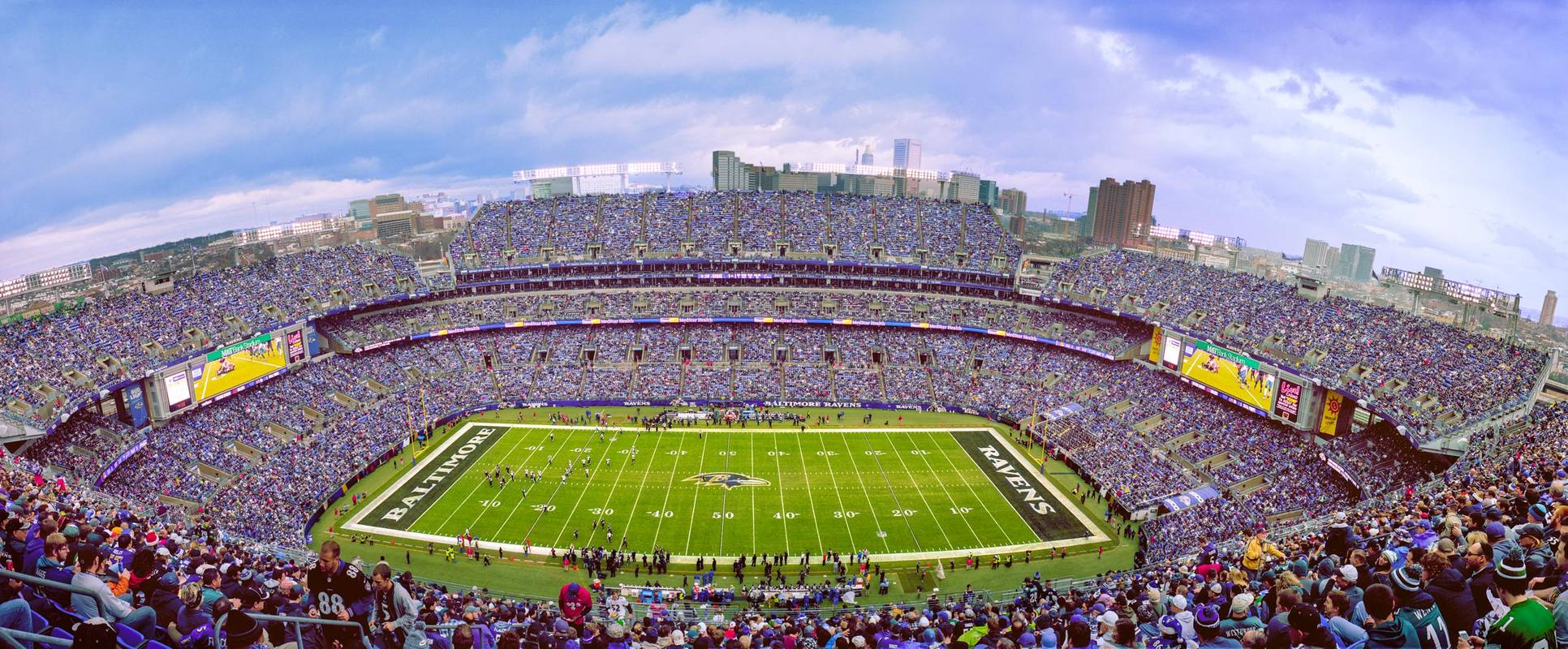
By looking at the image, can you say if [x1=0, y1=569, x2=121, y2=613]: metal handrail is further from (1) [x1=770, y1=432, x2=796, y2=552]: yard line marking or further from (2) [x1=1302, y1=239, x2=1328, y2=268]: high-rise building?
(2) [x1=1302, y1=239, x2=1328, y2=268]: high-rise building

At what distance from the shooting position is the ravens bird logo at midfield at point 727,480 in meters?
40.2

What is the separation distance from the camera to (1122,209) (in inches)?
3337

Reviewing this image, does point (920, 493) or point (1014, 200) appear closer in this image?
point (920, 493)

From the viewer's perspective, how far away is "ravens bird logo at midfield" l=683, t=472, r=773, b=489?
40.2m

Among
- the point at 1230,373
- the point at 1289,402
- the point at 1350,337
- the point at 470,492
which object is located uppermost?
the point at 1350,337

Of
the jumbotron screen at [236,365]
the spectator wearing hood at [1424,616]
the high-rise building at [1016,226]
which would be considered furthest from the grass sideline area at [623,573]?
the high-rise building at [1016,226]

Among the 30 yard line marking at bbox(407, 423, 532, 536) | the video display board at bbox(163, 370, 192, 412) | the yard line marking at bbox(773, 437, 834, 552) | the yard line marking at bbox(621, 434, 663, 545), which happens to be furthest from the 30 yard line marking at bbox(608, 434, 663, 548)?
the video display board at bbox(163, 370, 192, 412)

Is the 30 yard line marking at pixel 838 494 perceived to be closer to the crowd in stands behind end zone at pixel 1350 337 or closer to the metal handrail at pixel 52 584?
the crowd in stands behind end zone at pixel 1350 337

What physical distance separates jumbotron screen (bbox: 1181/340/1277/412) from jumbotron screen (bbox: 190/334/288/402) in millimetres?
56252

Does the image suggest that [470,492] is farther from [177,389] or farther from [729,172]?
[729,172]

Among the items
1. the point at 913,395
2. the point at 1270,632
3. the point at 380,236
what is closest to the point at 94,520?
the point at 1270,632

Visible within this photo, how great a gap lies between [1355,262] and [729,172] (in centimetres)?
7312

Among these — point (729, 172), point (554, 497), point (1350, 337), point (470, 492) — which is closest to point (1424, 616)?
point (554, 497)

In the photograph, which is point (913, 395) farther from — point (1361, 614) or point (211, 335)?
point (1361, 614)
